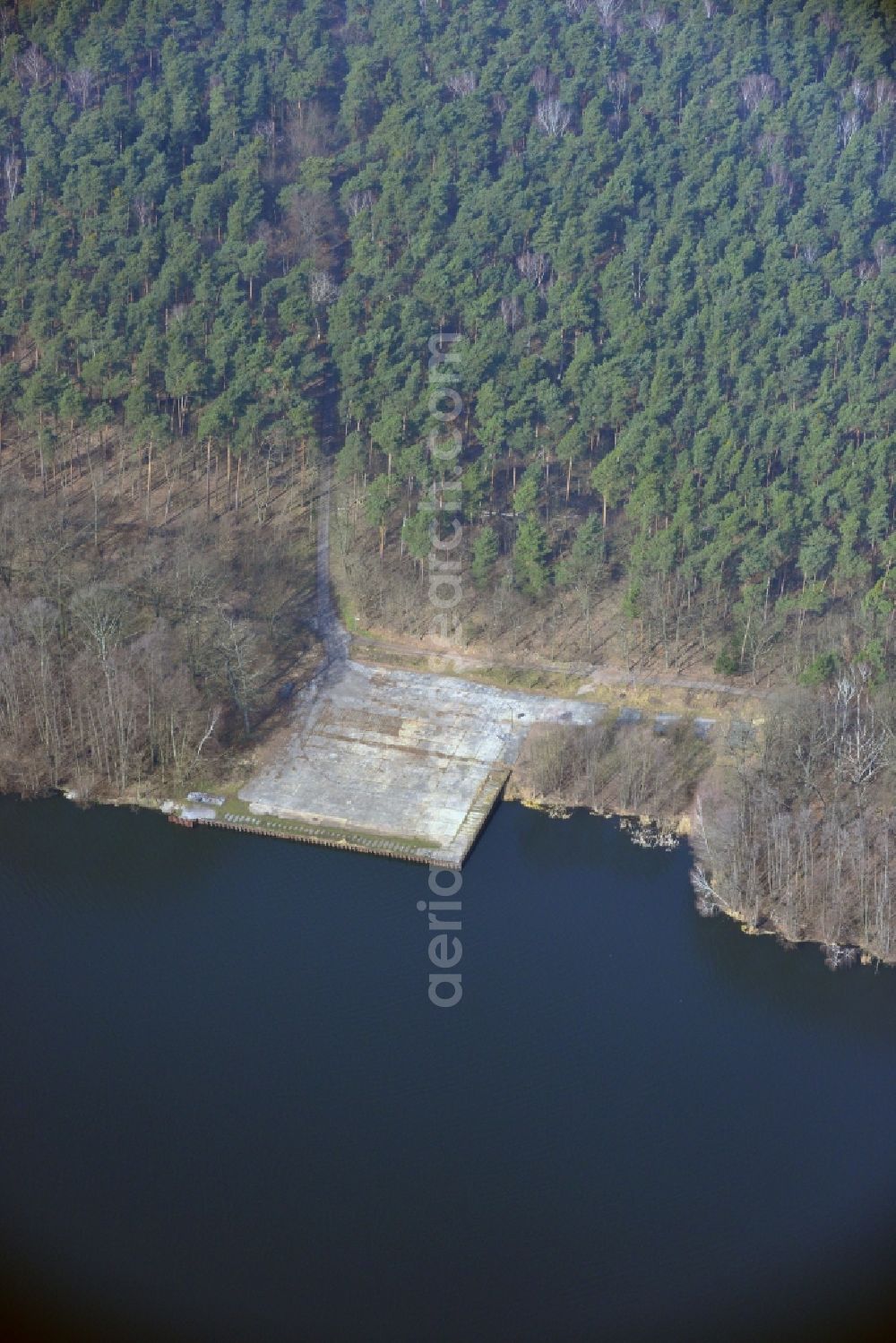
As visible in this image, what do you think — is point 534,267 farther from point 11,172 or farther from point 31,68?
point 31,68

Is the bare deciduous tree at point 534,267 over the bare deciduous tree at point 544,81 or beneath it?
beneath

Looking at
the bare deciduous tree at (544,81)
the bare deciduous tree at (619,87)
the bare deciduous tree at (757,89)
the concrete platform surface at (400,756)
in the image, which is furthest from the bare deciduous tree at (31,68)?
the concrete platform surface at (400,756)

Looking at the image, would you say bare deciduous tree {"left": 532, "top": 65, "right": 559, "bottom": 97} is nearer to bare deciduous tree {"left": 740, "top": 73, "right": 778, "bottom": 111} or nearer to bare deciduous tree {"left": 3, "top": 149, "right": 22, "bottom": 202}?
bare deciduous tree {"left": 740, "top": 73, "right": 778, "bottom": 111}

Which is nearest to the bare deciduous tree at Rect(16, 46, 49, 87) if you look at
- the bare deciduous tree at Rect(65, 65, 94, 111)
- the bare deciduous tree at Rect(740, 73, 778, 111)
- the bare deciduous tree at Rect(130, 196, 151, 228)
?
the bare deciduous tree at Rect(65, 65, 94, 111)

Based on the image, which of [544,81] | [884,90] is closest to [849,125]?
[884,90]

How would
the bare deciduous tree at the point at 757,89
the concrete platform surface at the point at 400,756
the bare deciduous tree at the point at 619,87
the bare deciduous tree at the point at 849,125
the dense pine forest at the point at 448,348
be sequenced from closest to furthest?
the concrete platform surface at the point at 400,756
the dense pine forest at the point at 448,348
the bare deciduous tree at the point at 849,125
the bare deciduous tree at the point at 757,89
the bare deciduous tree at the point at 619,87

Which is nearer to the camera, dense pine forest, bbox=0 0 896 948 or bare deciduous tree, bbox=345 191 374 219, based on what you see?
dense pine forest, bbox=0 0 896 948

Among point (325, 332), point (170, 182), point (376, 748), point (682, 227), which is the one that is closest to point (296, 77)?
point (170, 182)

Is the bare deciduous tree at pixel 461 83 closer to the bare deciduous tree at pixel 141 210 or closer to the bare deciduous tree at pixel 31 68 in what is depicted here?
the bare deciduous tree at pixel 141 210
